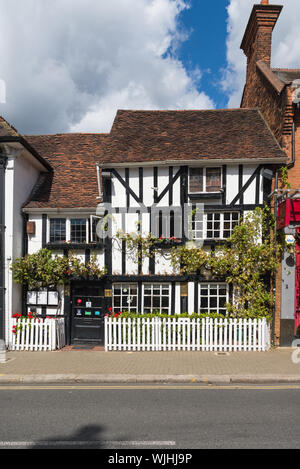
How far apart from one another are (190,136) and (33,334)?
9434 mm

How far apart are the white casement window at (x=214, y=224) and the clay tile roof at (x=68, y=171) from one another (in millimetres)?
3836

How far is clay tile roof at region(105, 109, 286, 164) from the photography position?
39.0 feet

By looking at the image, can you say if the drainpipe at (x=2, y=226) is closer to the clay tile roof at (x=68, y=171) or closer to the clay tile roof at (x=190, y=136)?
the clay tile roof at (x=68, y=171)

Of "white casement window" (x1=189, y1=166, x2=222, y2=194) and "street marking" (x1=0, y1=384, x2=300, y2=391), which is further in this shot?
"white casement window" (x1=189, y1=166, x2=222, y2=194)

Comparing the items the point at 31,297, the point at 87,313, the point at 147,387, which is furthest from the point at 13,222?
the point at 147,387

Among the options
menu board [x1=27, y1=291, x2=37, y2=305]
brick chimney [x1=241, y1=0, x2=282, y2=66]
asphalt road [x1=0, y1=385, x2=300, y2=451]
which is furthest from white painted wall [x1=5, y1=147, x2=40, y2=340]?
brick chimney [x1=241, y1=0, x2=282, y2=66]

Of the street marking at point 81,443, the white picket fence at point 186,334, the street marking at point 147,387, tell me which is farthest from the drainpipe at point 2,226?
the street marking at point 81,443

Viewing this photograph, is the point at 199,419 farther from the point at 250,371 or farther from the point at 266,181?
the point at 266,181

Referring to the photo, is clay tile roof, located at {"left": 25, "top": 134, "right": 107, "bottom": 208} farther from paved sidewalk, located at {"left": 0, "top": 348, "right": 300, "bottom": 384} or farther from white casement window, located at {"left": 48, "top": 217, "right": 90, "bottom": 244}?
paved sidewalk, located at {"left": 0, "top": 348, "right": 300, "bottom": 384}

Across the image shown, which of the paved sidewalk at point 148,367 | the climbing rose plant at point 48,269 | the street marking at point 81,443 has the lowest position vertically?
the paved sidewalk at point 148,367

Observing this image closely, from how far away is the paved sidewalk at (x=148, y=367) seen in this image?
8023 millimetres

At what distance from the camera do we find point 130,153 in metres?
12.4

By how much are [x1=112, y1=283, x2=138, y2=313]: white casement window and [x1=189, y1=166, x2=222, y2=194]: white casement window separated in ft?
13.8
